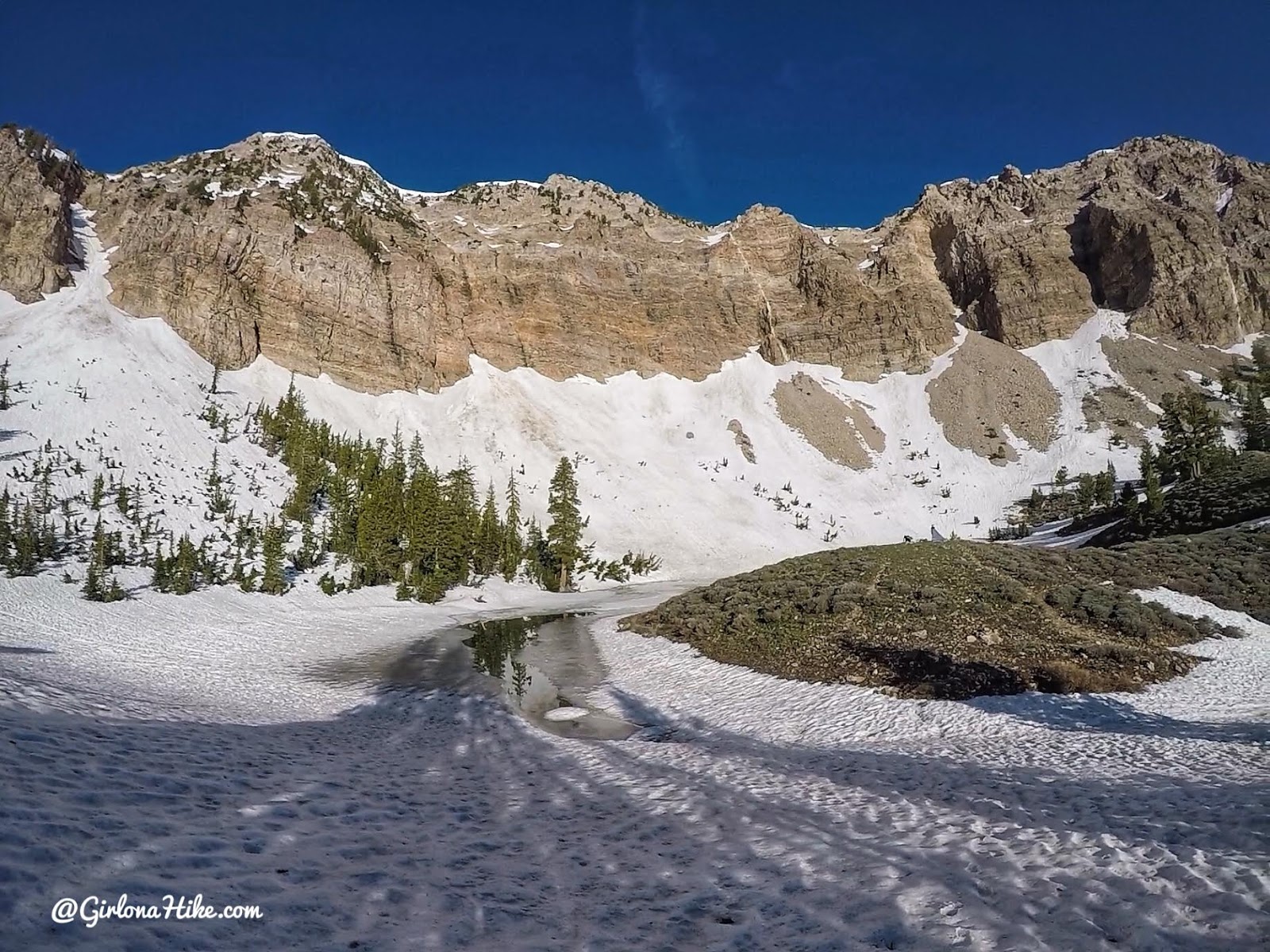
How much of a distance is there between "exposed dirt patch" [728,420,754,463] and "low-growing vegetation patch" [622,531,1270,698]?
150 ft

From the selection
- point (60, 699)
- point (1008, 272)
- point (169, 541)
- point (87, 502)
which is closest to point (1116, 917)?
point (60, 699)

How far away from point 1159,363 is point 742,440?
61.6m

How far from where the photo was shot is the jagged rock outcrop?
57062 millimetres

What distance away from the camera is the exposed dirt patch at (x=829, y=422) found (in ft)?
246

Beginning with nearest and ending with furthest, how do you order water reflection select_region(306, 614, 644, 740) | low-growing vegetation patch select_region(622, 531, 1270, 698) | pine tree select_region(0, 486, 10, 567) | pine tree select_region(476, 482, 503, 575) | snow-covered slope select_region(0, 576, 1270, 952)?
snow-covered slope select_region(0, 576, 1270, 952) < water reflection select_region(306, 614, 644, 740) < low-growing vegetation patch select_region(622, 531, 1270, 698) < pine tree select_region(0, 486, 10, 567) < pine tree select_region(476, 482, 503, 575)

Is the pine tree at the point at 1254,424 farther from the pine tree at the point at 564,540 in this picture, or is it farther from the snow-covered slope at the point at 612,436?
the pine tree at the point at 564,540

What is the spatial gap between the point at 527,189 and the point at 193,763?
113m

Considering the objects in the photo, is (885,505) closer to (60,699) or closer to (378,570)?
(378,570)

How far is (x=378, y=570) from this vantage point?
37.6 meters

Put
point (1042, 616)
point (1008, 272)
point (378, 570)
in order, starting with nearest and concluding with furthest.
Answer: point (1042, 616), point (378, 570), point (1008, 272)

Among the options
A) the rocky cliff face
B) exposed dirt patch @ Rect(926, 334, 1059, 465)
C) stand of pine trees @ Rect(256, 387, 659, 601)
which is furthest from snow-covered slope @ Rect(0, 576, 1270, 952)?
exposed dirt patch @ Rect(926, 334, 1059, 465)

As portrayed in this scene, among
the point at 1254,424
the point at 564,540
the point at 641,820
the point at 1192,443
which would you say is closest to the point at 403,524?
the point at 564,540

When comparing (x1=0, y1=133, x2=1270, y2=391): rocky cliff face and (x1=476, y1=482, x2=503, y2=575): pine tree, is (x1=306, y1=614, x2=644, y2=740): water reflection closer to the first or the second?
(x1=476, y1=482, x2=503, y2=575): pine tree

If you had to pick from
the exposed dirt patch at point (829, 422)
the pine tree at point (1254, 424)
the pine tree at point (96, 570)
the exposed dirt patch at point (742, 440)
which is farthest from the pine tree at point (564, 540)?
the pine tree at point (1254, 424)
